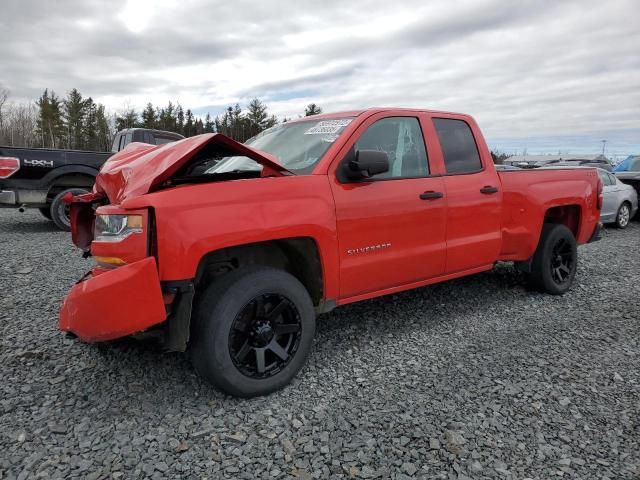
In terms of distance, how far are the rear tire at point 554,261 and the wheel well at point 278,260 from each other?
9.37 ft

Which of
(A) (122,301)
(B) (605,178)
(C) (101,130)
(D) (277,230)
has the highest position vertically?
(C) (101,130)

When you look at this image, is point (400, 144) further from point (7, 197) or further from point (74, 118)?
point (74, 118)

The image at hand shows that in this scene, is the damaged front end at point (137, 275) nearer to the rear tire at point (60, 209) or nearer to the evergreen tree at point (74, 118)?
the rear tire at point (60, 209)

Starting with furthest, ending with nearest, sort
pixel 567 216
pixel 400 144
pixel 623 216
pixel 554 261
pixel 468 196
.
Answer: pixel 623 216
pixel 567 216
pixel 554 261
pixel 468 196
pixel 400 144

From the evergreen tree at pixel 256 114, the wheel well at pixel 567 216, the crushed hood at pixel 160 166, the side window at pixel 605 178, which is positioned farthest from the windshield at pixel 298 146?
the evergreen tree at pixel 256 114

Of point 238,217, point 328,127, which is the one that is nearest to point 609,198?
point 328,127

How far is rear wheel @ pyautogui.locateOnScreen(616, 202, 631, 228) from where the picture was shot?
11086mm

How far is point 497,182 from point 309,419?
293 cm

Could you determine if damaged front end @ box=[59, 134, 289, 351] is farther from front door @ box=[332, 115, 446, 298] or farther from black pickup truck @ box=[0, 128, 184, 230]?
black pickup truck @ box=[0, 128, 184, 230]

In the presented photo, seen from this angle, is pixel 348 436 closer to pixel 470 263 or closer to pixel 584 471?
pixel 584 471

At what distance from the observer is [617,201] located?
10.9 metres

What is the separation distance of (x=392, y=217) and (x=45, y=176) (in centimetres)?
702

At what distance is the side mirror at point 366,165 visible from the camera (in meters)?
3.12

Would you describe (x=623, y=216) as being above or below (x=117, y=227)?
below
